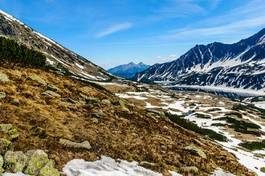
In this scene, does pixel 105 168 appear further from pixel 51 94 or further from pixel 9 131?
pixel 51 94

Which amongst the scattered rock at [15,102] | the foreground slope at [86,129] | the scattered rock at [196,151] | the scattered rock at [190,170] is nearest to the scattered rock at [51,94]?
the foreground slope at [86,129]

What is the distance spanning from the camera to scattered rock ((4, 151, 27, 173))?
22.5 m

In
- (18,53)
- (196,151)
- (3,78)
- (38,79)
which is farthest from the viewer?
(18,53)

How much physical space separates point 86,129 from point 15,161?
10729 millimetres

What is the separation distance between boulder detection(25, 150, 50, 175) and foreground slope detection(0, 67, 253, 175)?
91cm

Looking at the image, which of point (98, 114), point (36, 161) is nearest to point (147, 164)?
point (36, 161)

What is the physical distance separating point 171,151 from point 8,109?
15011 mm

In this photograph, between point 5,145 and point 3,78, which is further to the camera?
point 3,78

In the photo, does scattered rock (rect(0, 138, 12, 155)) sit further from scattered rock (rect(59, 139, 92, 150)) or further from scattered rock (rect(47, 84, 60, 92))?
scattered rock (rect(47, 84, 60, 92))

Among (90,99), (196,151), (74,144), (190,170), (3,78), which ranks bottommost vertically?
(190,170)

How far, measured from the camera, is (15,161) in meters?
23.1

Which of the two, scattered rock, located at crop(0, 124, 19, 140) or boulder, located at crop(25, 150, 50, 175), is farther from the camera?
scattered rock, located at crop(0, 124, 19, 140)

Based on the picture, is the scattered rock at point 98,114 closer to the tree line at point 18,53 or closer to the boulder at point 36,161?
the boulder at point 36,161

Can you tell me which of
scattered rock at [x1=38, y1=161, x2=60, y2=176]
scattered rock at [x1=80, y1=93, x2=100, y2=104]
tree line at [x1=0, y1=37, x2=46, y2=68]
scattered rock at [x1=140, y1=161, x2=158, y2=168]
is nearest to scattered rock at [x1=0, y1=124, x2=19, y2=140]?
scattered rock at [x1=38, y1=161, x2=60, y2=176]
